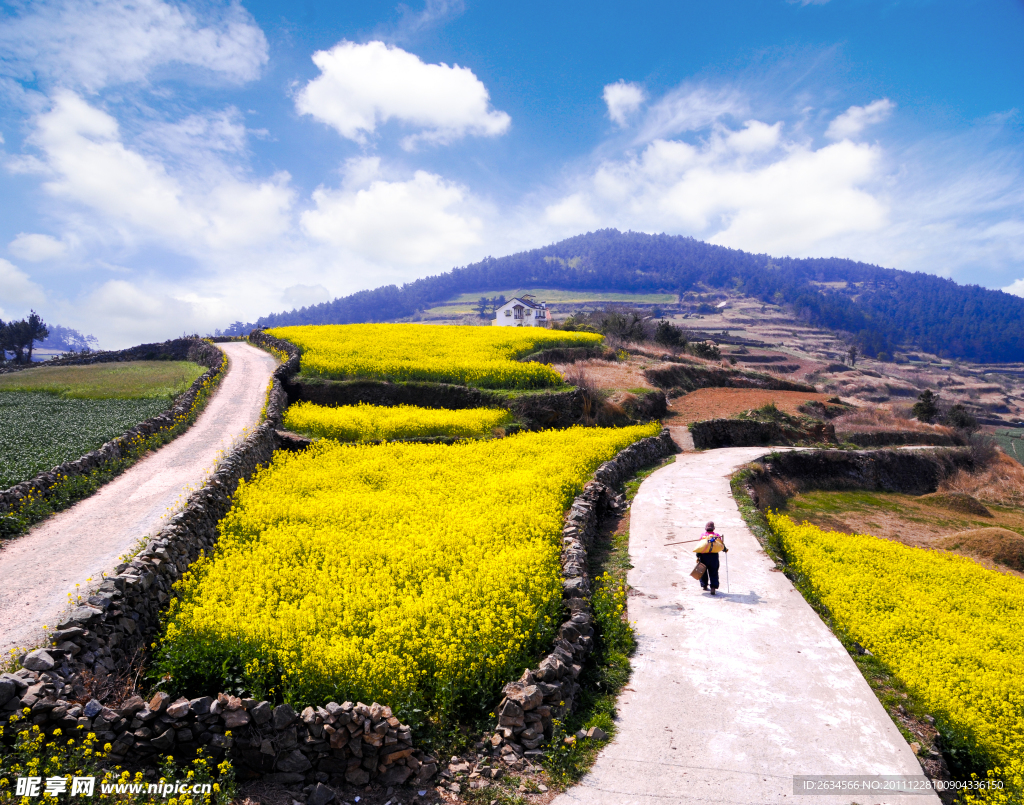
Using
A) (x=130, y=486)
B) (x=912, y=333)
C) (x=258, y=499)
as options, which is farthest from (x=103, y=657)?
(x=912, y=333)

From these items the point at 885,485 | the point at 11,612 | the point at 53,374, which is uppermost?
the point at 53,374

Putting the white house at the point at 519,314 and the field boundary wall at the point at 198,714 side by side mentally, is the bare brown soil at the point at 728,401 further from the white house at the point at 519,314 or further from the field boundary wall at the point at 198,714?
the white house at the point at 519,314

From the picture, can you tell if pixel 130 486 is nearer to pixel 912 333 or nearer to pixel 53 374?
pixel 53 374

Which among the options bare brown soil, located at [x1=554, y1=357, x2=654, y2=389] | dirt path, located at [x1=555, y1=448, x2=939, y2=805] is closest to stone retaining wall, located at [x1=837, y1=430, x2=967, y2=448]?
bare brown soil, located at [x1=554, y1=357, x2=654, y2=389]

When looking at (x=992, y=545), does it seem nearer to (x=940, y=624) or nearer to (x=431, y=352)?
(x=940, y=624)

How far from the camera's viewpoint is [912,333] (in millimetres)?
196125

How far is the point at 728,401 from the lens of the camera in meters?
34.5

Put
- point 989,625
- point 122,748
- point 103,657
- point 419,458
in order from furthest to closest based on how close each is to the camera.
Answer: point 419,458, point 989,625, point 103,657, point 122,748

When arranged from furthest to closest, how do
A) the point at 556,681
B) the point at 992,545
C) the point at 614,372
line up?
the point at 614,372 < the point at 992,545 < the point at 556,681

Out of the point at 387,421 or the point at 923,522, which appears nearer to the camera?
the point at 923,522

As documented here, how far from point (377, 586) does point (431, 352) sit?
77.2 feet

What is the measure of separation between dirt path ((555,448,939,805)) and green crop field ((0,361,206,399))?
2376cm

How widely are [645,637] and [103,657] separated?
828 centimetres

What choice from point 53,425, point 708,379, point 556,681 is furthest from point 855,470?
point 53,425
